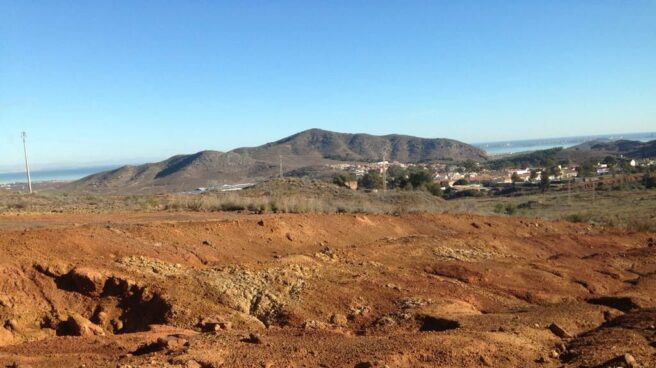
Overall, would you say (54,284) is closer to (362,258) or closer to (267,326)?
(267,326)

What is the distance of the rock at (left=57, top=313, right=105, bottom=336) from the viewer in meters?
8.13

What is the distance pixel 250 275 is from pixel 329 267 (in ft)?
7.08

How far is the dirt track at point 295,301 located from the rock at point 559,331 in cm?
3

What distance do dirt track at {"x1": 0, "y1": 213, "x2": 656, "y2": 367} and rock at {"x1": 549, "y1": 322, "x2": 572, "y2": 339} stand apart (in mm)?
31

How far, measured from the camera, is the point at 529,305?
1120 centimetres

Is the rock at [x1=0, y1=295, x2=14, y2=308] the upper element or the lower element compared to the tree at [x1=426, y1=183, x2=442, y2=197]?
upper

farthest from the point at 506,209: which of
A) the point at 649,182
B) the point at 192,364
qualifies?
the point at 192,364

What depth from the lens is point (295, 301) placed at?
387 inches

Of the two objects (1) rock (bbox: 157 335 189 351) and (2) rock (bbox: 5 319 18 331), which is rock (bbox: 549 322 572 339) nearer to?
(1) rock (bbox: 157 335 189 351)

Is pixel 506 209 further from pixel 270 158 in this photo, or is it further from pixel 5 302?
pixel 270 158

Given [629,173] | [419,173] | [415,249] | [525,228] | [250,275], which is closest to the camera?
[250,275]

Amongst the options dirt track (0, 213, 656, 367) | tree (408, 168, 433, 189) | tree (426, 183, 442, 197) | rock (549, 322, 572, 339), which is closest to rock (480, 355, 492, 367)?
dirt track (0, 213, 656, 367)

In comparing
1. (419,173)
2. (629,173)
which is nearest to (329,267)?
(419,173)

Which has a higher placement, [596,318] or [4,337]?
[4,337]
